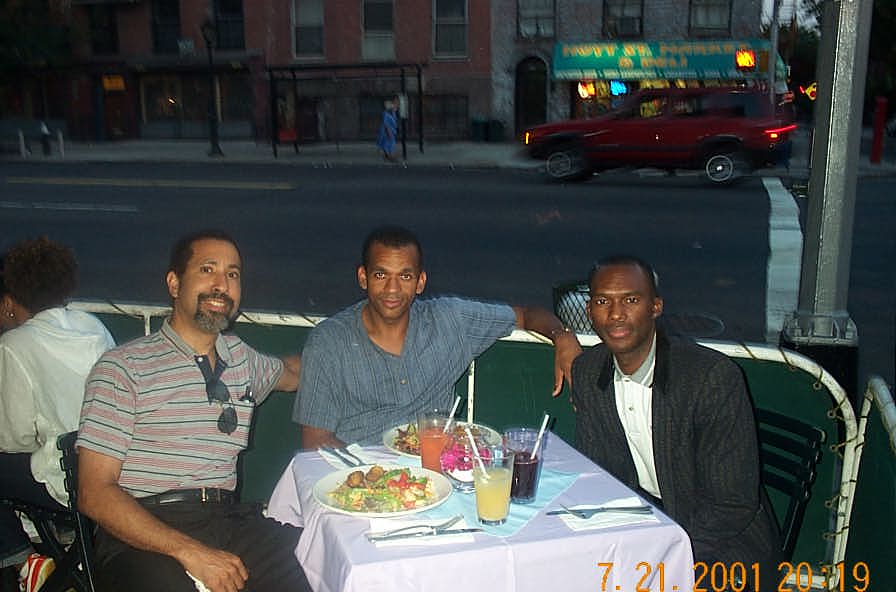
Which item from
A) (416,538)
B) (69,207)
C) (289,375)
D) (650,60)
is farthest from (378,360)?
(650,60)

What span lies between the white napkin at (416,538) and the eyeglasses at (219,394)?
87cm

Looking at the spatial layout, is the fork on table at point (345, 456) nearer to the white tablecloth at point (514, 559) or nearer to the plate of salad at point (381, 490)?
the plate of salad at point (381, 490)

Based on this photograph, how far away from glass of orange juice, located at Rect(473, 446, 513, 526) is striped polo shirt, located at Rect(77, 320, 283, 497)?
1134 mm

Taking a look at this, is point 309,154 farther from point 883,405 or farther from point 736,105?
point 883,405

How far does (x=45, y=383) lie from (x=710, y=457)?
270cm

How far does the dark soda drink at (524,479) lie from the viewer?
2.95 m

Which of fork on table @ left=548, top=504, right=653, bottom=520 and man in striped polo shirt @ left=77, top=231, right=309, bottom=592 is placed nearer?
fork on table @ left=548, top=504, right=653, bottom=520

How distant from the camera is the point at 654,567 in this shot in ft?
9.14

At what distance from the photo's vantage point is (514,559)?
265 centimetres

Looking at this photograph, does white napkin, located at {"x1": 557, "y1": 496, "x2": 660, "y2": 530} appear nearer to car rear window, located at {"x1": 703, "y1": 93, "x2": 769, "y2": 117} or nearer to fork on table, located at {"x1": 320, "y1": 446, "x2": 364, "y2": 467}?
fork on table, located at {"x1": 320, "y1": 446, "x2": 364, "y2": 467}

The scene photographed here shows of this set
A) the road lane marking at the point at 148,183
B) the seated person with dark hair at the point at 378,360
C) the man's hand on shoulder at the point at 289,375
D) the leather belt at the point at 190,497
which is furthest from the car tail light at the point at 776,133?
the leather belt at the point at 190,497

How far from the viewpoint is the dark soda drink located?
2947 millimetres

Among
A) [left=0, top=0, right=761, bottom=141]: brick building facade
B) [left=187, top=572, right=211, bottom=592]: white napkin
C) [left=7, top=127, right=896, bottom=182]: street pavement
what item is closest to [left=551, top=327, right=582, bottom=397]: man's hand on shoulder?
[left=187, top=572, right=211, bottom=592]: white napkin

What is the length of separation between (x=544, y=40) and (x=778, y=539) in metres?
29.1
